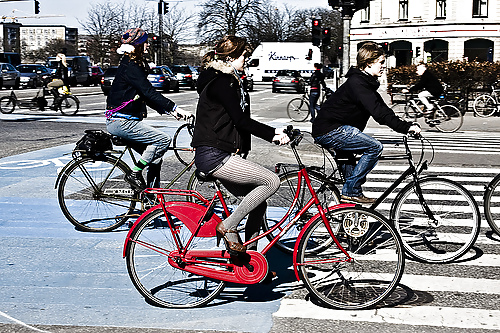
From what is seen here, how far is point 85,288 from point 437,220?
2.81 m

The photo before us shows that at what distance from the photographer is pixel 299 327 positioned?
14.3ft

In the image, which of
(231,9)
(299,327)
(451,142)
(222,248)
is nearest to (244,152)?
(222,248)

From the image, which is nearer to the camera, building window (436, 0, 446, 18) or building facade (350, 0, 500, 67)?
building facade (350, 0, 500, 67)

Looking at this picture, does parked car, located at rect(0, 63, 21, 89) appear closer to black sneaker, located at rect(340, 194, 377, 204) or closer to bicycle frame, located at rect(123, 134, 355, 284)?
black sneaker, located at rect(340, 194, 377, 204)

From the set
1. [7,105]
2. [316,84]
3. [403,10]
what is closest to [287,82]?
[403,10]

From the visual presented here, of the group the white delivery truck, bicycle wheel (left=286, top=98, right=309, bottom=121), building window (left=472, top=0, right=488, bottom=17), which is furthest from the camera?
the white delivery truck

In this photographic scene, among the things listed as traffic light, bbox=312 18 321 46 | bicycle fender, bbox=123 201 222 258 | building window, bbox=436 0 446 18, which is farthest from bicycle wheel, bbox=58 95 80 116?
building window, bbox=436 0 446 18

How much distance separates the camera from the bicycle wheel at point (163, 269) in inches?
181

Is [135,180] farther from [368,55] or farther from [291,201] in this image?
[368,55]

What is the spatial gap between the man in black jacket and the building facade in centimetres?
5029

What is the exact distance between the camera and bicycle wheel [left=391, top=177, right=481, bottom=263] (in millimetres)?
5625

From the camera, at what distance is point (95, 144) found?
666cm

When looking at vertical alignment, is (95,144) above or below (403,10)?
below

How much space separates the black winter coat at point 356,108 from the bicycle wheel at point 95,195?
1.95 metres
